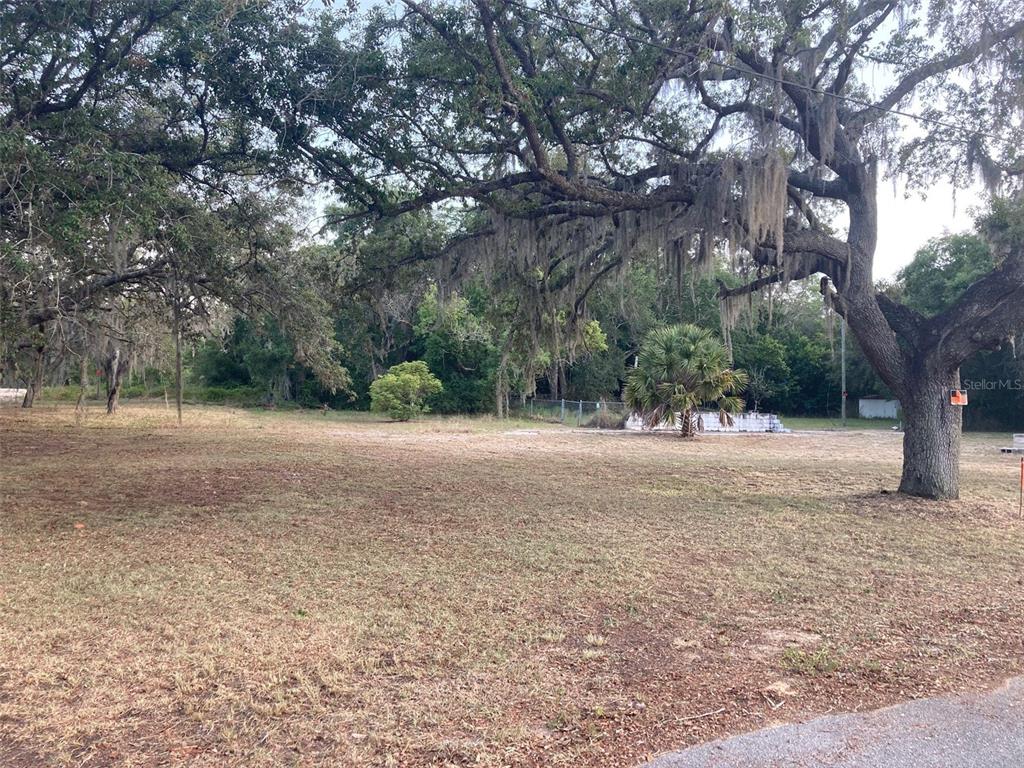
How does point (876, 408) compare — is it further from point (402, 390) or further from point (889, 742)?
point (889, 742)

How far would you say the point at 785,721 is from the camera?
10.2 ft

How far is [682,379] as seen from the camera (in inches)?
776

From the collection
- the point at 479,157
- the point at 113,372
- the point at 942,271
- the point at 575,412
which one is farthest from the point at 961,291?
the point at 113,372

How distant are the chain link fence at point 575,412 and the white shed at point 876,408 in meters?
17.0

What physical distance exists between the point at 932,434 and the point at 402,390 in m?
18.8

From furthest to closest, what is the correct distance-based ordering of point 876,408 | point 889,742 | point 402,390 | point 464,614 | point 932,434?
1. point 876,408
2. point 402,390
3. point 932,434
4. point 464,614
5. point 889,742

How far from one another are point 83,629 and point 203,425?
17.1 meters

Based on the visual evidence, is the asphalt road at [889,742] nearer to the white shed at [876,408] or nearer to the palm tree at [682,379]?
the palm tree at [682,379]

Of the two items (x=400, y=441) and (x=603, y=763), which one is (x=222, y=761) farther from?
(x=400, y=441)

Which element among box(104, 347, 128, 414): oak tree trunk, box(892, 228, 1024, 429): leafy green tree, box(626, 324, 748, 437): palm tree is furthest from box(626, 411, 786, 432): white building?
box(104, 347, 128, 414): oak tree trunk

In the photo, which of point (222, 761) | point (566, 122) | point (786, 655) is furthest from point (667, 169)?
point (222, 761)

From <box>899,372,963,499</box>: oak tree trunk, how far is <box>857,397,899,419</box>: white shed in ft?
101

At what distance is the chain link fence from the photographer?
81.1 ft

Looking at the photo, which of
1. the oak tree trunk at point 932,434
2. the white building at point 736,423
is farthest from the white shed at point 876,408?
the oak tree trunk at point 932,434
